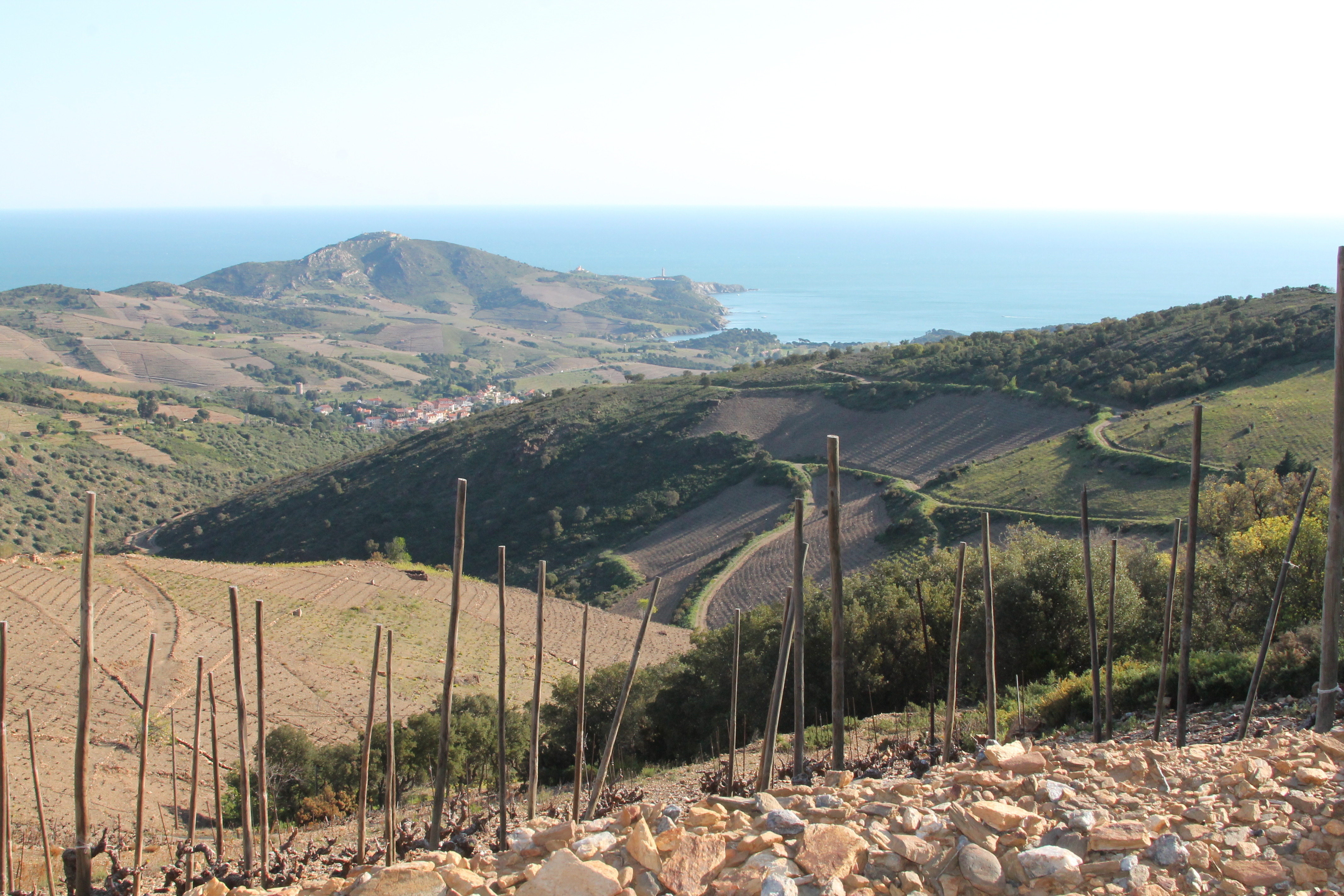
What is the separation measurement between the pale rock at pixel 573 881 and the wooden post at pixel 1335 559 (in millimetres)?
5662

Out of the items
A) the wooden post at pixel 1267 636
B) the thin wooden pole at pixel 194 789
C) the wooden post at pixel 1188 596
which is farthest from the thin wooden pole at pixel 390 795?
the wooden post at pixel 1267 636

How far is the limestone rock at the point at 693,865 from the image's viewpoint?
4.27 m

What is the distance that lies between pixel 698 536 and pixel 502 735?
1363 inches

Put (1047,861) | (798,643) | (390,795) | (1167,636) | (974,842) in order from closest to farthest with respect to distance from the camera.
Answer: (1047,861) < (974,842) < (390,795) < (798,643) < (1167,636)

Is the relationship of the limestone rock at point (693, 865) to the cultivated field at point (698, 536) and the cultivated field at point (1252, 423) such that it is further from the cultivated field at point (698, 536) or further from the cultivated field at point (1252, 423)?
the cultivated field at point (1252, 423)

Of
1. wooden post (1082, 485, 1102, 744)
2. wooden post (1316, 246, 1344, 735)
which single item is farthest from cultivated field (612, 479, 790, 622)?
wooden post (1316, 246, 1344, 735)

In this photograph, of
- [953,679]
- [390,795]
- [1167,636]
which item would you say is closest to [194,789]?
[390,795]

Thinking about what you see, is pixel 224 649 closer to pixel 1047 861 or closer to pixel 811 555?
pixel 811 555

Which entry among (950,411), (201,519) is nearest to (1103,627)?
(950,411)

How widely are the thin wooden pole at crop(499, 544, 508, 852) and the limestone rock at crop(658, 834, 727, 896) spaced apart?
6.80 feet

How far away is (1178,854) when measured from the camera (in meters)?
4.09

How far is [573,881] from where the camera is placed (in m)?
4.25

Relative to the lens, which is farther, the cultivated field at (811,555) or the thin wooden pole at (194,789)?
the cultivated field at (811,555)

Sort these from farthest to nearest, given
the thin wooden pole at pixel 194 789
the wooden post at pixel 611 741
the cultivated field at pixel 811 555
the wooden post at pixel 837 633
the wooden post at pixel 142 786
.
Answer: the cultivated field at pixel 811 555 → the wooden post at pixel 611 741 → the wooden post at pixel 837 633 → the thin wooden pole at pixel 194 789 → the wooden post at pixel 142 786
